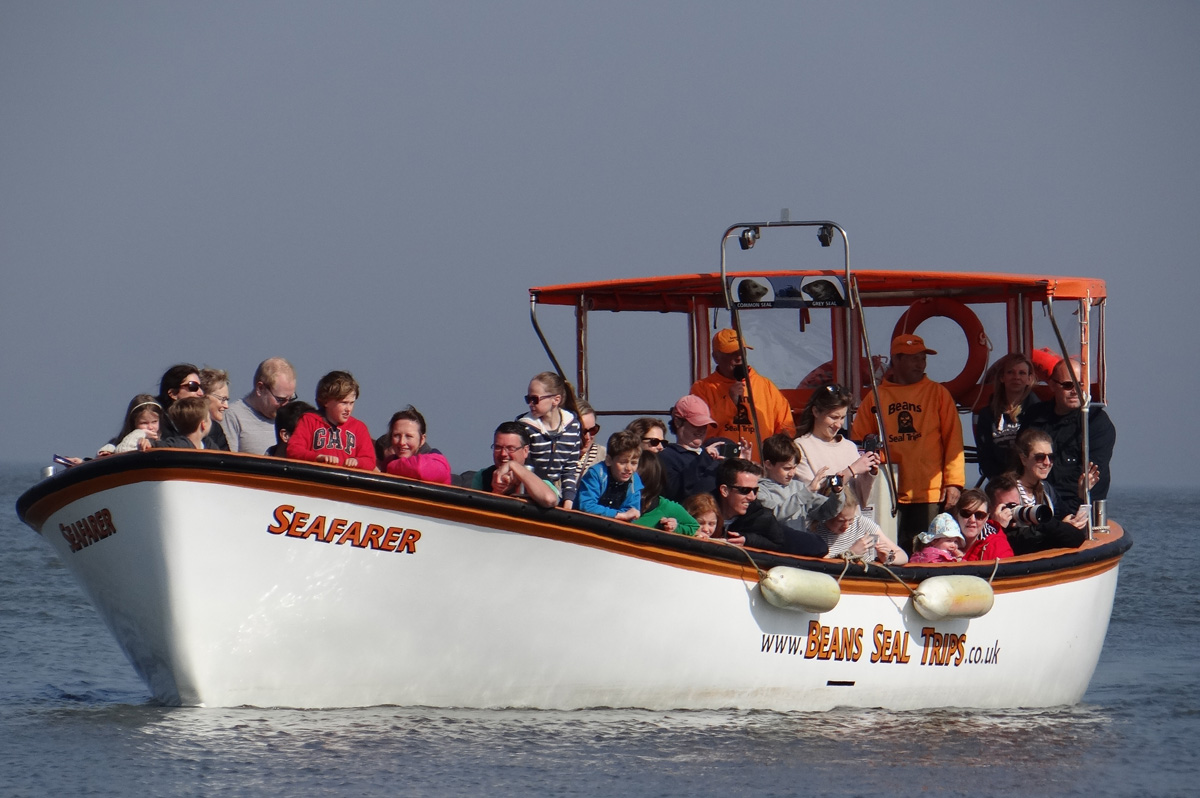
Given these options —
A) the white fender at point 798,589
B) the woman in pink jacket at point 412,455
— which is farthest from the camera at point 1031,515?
the woman in pink jacket at point 412,455

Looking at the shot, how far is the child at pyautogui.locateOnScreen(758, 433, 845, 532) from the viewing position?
8.03 m

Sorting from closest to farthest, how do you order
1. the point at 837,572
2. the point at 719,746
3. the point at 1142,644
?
the point at 719,746 < the point at 837,572 < the point at 1142,644

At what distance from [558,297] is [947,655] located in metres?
3.64

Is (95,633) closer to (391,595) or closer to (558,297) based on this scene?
(558,297)

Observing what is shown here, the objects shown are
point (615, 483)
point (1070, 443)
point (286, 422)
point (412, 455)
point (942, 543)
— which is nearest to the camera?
point (286, 422)

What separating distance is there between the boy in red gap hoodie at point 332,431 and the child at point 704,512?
5.55 ft

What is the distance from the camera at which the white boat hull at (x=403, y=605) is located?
6840 millimetres

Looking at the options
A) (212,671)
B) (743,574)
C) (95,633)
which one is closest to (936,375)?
(743,574)

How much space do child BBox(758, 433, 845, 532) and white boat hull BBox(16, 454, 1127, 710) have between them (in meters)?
0.39

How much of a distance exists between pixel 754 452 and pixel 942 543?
1376 millimetres

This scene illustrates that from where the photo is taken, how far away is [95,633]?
13797 millimetres

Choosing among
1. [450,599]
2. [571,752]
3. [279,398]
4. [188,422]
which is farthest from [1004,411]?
[188,422]

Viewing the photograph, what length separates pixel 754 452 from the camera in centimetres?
948

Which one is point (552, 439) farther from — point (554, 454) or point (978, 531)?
point (978, 531)
